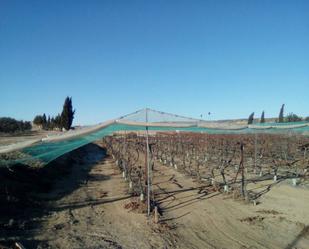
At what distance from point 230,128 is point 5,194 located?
21.7ft

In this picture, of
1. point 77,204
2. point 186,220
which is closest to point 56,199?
point 77,204

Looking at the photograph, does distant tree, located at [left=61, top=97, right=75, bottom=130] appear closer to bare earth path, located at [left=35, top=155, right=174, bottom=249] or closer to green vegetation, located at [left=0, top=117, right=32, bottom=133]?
green vegetation, located at [left=0, top=117, right=32, bottom=133]

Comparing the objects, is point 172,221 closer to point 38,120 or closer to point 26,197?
point 26,197

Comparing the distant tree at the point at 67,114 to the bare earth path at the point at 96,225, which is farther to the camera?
the distant tree at the point at 67,114

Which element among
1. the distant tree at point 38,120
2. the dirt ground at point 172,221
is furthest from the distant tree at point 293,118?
the distant tree at point 38,120

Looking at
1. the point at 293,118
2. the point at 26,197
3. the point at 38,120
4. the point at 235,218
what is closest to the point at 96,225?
the point at 26,197

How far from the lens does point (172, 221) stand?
902 cm

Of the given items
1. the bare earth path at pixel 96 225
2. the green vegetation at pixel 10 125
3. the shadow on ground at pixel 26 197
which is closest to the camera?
the bare earth path at pixel 96 225

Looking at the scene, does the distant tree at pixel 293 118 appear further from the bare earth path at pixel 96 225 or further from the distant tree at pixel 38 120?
the distant tree at pixel 38 120

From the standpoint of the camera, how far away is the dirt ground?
741 cm

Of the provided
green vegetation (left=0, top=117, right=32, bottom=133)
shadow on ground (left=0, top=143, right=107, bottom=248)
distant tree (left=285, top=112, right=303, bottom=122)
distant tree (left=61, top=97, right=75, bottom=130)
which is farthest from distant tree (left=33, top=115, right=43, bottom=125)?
shadow on ground (left=0, top=143, right=107, bottom=248)

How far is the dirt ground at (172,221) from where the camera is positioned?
24.3 feet

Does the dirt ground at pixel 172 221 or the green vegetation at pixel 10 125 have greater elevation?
the green vegetation at pixel 10 125

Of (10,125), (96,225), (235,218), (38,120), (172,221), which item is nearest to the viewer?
(96,225)
